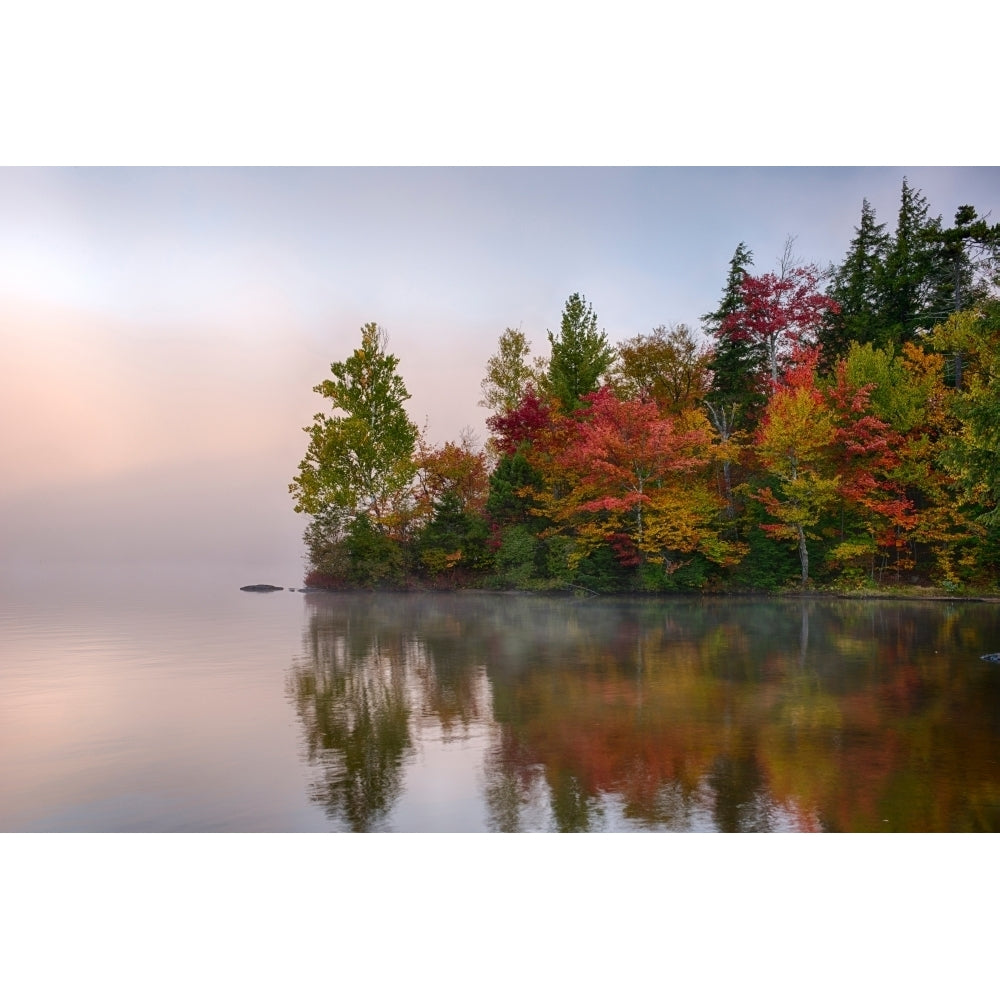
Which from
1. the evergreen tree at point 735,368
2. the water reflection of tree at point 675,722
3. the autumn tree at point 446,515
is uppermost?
the evergreen tree at point 735,368

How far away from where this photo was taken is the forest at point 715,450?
65.3 feet

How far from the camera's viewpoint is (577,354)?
24953 mm

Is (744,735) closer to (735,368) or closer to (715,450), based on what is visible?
(715,450)

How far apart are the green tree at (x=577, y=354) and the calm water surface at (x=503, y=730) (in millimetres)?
12731

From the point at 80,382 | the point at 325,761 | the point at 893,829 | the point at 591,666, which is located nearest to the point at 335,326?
the point at 80,382

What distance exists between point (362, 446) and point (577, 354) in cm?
689

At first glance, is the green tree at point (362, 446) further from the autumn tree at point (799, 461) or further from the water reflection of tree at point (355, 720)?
the water reflection of tree at point (355, 720)

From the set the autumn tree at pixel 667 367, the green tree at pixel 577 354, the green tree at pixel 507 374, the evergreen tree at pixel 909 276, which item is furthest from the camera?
the autumn tree at pixel 667 367

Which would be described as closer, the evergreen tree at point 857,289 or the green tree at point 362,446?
the green tree at point 362,446

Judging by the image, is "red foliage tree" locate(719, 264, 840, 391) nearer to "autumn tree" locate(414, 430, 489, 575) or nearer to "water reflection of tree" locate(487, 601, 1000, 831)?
"autumn tree" locate(414, 430, 489, 575)

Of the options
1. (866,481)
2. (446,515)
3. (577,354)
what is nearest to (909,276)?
(866,481)

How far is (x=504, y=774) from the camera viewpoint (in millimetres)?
5387

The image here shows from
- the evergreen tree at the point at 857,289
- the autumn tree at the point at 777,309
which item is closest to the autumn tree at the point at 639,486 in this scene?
the autumn tree at the point at 777,309

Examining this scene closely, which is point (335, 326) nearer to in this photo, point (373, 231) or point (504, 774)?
point (373, 231)
